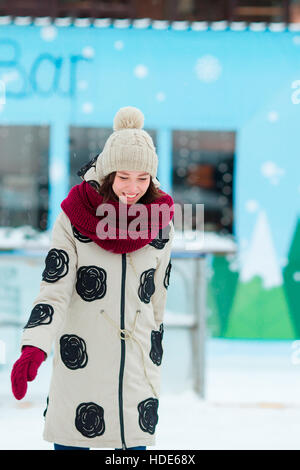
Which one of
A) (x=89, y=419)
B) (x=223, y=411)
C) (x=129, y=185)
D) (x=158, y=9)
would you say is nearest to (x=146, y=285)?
(x=129, y=185)

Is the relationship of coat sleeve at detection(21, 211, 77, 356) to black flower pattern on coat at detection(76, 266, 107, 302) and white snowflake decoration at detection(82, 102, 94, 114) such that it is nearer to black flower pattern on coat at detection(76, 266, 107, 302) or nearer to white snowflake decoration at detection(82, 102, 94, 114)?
black flower pattern on coat at detection(76, 266, 107, 302)

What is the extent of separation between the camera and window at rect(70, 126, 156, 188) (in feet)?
19.2

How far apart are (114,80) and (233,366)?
2611 mm

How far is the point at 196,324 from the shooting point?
14.4 feet

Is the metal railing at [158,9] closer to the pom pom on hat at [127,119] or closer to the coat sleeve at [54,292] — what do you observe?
the pom pom on hat at [127,119]

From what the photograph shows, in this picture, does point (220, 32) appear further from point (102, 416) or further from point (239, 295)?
point (102, 416)

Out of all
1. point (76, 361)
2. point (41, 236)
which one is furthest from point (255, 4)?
point (76, 361)

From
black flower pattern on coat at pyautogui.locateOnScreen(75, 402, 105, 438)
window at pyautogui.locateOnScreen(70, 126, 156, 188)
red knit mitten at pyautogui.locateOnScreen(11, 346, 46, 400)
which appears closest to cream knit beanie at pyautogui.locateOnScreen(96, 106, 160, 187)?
red knit mitten at pyautogui.locateOnScreen(11, 346, 46, 400)

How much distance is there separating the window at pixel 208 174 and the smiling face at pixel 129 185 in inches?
148

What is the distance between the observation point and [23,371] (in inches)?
72.4

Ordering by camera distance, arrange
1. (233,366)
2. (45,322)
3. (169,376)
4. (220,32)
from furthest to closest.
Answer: (220,32)
(233,366)
(169,376)
(45,322)

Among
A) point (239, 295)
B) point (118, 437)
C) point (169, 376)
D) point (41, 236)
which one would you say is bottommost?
point (118, 437)

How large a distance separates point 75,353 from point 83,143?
13.2 ft

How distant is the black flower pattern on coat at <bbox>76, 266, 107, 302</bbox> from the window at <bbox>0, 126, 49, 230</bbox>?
12.8 ft
